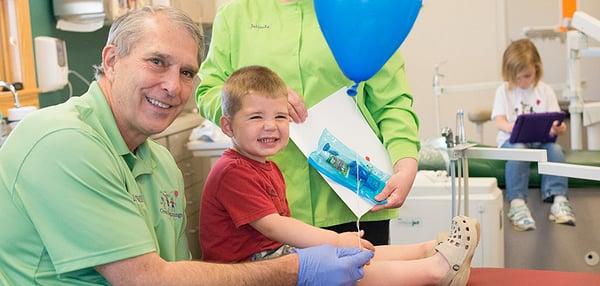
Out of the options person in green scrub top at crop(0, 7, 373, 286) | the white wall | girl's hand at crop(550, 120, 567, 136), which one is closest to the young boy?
person in green scrub top at crop(0, 7, 373, 286)

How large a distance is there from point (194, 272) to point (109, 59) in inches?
16.9

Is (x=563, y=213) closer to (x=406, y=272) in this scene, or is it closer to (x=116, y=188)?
(x=406, y=272)

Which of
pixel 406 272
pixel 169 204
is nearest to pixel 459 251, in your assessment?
pixel 406 272

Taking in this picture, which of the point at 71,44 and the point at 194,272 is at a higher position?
the point at 71,44

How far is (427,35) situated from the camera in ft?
17.5

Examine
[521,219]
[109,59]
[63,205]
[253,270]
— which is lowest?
[521,219]

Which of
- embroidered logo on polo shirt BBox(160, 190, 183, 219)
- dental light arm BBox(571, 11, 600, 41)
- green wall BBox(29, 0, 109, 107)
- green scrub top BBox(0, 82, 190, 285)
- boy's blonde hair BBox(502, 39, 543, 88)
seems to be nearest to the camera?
green scrub top BBox(0, 82, 190, 285)

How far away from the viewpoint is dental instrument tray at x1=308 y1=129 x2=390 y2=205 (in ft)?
5.80

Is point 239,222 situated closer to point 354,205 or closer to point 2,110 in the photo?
point 354,205

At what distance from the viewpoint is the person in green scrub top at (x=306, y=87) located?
1775mm

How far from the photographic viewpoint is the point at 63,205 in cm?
120

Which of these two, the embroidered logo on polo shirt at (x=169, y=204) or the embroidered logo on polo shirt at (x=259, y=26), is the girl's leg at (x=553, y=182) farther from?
the embroidered logo on polo shirt at (x=169, y=204)

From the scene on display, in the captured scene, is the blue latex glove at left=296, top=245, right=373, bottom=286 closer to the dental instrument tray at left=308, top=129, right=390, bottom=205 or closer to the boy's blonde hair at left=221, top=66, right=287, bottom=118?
the dental instrument tray at left=308, top=129, right=390, bottom=205

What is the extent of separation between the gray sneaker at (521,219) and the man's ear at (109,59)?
238 cm
